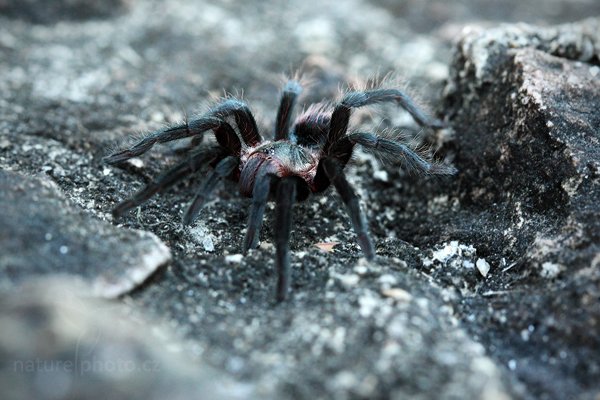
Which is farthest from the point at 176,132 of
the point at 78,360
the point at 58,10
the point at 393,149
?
the point at 58,10

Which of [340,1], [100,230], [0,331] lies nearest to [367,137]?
[100,230]

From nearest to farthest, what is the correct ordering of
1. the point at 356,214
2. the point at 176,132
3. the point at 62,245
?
the point at 62,245, the point at 356,214, the point at 176,132

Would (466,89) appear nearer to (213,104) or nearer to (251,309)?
(213,104)

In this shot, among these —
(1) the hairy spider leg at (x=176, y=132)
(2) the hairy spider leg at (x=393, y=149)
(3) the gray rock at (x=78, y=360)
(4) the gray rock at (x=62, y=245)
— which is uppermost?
(1) the hairy spider leg at (x=176, y=132)

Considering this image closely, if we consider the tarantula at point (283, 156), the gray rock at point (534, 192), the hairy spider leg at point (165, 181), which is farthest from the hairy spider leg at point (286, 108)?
the gray rock at point (534, 192)

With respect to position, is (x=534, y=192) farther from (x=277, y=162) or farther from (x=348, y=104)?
(x=277, y=162)

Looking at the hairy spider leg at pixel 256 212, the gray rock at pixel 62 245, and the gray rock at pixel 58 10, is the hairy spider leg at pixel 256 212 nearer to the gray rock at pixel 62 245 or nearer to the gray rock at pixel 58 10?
the gray rock at pixel 62 245
